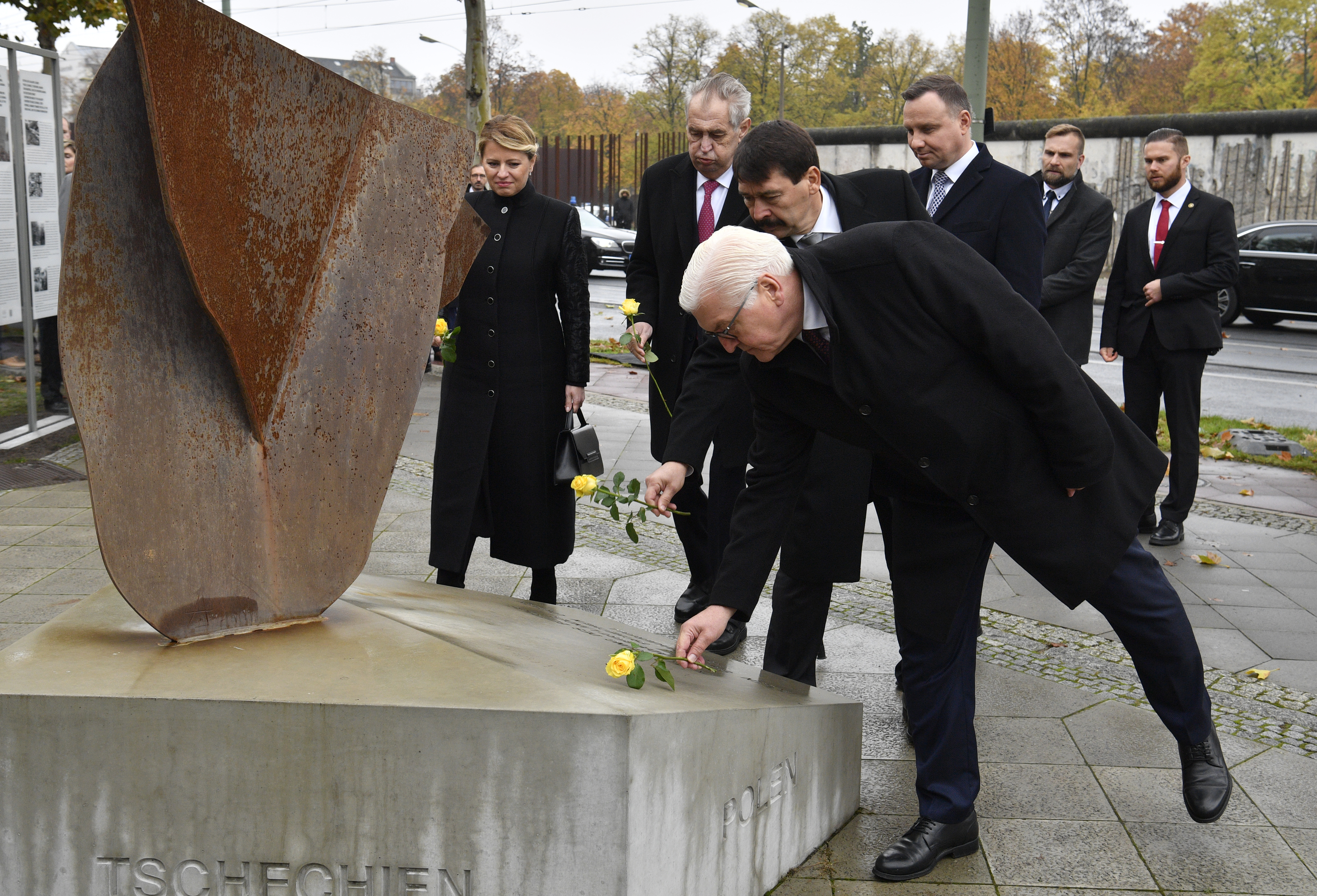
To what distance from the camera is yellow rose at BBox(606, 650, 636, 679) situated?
2.61 metres

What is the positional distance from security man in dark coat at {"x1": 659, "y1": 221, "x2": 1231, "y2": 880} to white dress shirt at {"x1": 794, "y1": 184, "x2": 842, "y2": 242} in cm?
81

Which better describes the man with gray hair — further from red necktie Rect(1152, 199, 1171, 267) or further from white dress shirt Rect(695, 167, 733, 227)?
red necktie Rect(1152, 199, 1171, 267)

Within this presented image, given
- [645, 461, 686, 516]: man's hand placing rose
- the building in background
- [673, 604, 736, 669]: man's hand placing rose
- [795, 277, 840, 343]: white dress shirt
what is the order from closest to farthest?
[795, 277, 840, 343]: white dress shirt, [673, 604, 736, 669]: man's hand placing rose, [645, 461, 686, 516]: man's hand placing rose, the building in background

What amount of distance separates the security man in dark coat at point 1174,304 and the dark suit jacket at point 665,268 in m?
2.97

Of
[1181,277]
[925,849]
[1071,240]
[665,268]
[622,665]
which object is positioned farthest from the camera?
A: [1071,240]

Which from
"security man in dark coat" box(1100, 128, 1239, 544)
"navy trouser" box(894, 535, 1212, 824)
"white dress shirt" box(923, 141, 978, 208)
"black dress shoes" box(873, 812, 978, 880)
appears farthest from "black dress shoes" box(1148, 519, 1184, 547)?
"black dress shoes" box(873, 812, 978, 880)

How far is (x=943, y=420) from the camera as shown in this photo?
2812 millimetres

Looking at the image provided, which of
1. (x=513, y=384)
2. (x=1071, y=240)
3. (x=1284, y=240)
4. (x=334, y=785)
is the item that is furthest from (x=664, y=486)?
(x=1284, y=240)

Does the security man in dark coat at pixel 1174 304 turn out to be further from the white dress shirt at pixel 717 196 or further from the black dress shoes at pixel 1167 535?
the white dress shirt at pixel 717 196

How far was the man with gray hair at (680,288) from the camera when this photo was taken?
4.57 m

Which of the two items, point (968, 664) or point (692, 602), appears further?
point (692, 602)

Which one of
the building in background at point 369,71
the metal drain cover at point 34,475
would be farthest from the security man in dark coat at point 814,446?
the building in background at point 369,71

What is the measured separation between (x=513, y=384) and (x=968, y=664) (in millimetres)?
2191

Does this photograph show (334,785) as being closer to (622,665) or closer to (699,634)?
(622,665)
